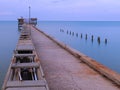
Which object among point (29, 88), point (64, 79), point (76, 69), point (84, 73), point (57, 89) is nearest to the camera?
point (29, 88)

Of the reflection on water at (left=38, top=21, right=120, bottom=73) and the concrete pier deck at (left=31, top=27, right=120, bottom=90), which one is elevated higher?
the concrete pier deck at (left=31, top=27, right=120, bottom=90)

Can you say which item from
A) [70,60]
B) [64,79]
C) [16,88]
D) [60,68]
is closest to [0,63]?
[70,60]

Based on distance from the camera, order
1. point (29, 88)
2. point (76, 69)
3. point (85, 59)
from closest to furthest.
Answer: point (29, 88) < point (76, 69) < point (85, 59)

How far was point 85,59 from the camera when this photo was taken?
474 inches

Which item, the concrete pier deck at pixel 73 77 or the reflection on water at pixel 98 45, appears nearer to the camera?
the concrete pier deck at pixel 73 77

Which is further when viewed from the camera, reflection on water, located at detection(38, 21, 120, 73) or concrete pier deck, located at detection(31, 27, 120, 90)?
reflection on water, located at detection(38, 21, 120, 73)

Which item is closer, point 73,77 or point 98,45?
point 73,77

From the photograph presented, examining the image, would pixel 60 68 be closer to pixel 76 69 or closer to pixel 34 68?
pixel 76 69

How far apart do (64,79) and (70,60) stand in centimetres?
384

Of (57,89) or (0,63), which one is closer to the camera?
(57,89)

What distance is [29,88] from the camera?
20.0 ft

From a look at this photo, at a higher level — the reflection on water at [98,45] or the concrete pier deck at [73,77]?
the concrete pier deck at [73,77]

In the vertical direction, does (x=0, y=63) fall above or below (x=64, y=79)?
below

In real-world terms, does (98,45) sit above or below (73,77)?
below
